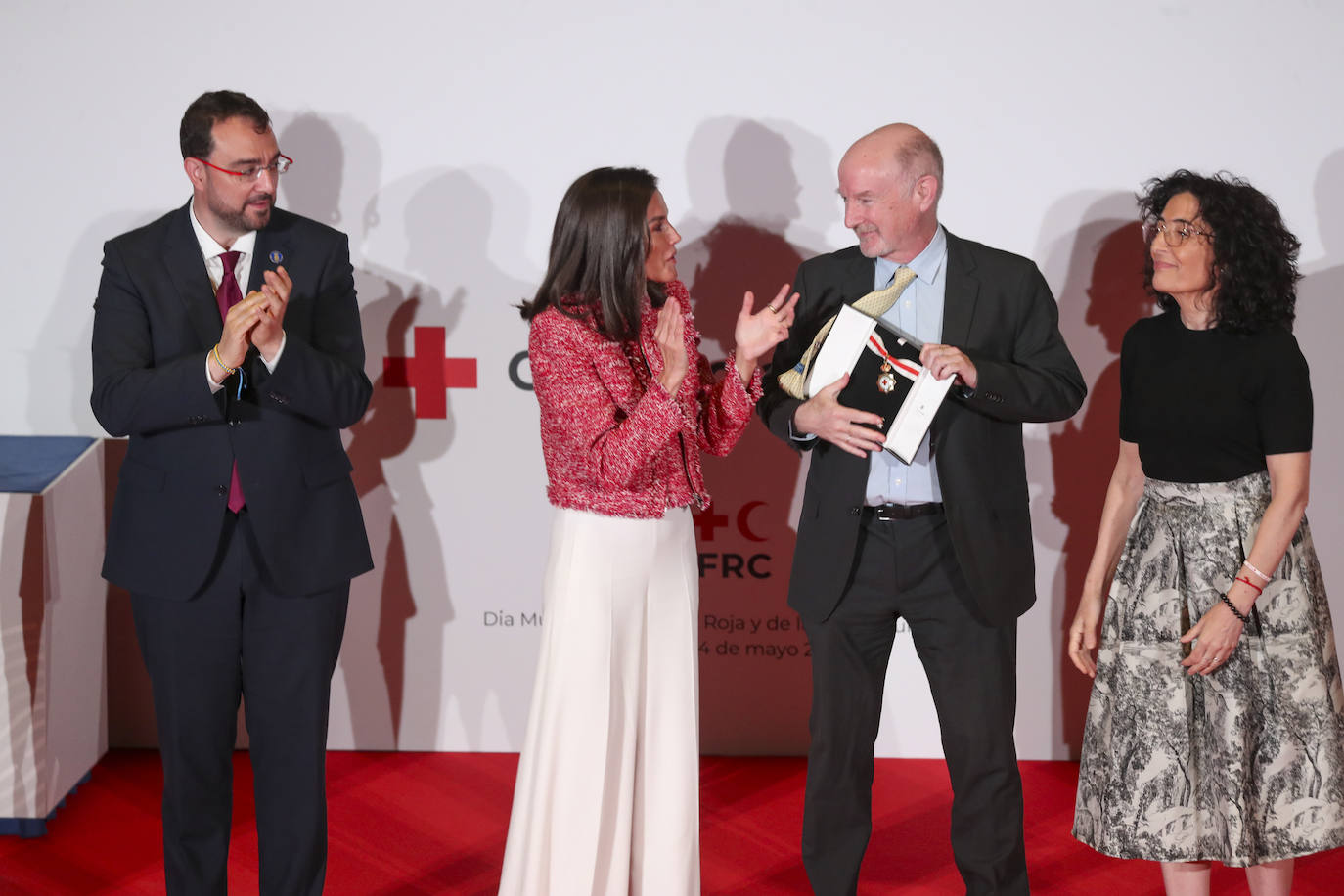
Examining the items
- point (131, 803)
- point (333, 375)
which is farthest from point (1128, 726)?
point (131, 803)

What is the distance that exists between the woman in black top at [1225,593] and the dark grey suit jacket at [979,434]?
251 millimetres

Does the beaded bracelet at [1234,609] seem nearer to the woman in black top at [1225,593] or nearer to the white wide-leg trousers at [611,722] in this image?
the woman in black top at [1225,593]

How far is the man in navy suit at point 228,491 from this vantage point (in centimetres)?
276

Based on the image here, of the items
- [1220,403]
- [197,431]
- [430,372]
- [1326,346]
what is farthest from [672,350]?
[1326,346]

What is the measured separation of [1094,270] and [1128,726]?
6.05 ft

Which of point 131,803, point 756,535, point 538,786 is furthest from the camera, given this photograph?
point 756,535

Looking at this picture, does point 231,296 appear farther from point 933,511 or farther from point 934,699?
point 934,699

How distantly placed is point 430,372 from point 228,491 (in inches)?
60.6

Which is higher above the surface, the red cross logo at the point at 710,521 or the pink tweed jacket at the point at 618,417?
the pink tweed jacket at the point at 618,417

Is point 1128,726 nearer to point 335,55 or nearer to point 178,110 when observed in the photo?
point 335,55

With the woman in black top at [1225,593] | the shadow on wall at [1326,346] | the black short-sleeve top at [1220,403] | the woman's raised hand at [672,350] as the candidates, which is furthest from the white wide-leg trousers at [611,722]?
the shadow on wall at [1326,346]

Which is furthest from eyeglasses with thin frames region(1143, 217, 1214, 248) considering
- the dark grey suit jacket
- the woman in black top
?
the dark grey suit jacket

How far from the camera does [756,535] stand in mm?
4281

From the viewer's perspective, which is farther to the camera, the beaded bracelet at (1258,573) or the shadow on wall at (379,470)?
the shadow on wall at (379,470)
